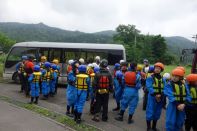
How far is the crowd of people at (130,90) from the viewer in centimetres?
784

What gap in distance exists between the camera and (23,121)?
9.80 metres

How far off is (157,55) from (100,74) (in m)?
74.2

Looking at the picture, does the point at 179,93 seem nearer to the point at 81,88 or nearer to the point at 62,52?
the point at 81,88

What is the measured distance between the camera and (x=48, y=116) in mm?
10656

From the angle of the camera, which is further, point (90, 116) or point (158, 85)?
point (90, 116)

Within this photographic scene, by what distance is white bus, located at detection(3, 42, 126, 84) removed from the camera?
19.1 metres

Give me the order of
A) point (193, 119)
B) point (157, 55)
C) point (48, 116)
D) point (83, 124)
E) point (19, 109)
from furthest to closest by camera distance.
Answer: point (157, 55)
point (19, 109)
point (48, 116)
point (83, 124)
point (193, 119)

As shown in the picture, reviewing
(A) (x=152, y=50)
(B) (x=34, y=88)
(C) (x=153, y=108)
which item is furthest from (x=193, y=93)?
(A) (x=152, y=50)

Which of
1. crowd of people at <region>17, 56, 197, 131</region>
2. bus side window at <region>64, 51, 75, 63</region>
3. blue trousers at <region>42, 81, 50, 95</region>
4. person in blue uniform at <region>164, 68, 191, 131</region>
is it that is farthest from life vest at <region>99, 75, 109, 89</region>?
bus side window at <region>64, 51, 75, 63</region>

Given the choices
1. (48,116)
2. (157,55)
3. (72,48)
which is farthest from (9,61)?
(157,55)

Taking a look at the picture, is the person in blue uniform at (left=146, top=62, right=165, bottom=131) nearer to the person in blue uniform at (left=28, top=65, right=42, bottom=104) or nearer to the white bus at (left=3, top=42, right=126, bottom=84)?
the person in blue uniform at (left=28, top=65, right=42, bottom=104)

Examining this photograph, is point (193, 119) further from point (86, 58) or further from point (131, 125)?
point (86, 58)

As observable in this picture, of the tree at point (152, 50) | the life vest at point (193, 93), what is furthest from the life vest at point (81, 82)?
the tree at point (152, 50)

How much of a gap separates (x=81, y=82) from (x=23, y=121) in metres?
2.05
